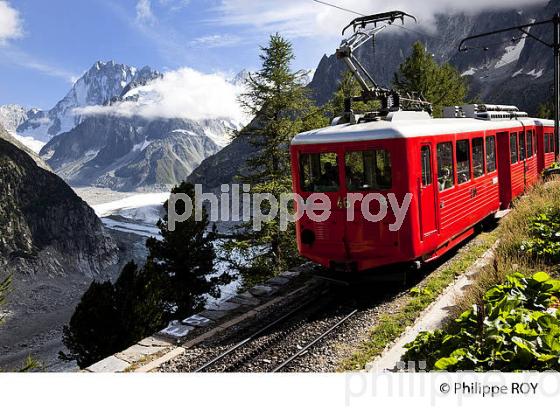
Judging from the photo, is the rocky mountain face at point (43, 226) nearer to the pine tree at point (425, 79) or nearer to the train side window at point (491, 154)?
the pine tree at point (425, 79)

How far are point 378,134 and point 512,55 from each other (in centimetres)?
16828

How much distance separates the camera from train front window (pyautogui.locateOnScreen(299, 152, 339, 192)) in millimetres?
8867

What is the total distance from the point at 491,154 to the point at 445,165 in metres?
3.53

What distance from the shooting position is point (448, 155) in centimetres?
967

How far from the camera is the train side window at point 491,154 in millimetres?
11953

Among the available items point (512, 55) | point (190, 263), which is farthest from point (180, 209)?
point (512, 55)

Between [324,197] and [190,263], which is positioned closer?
[324,197]

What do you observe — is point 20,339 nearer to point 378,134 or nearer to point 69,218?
point 69,218

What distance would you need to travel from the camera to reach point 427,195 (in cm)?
884

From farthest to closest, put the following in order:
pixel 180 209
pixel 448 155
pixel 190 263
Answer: pixel 180 209, pixel 190 263, pixel 448 155

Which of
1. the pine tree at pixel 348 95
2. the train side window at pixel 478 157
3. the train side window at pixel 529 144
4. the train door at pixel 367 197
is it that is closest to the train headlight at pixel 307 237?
the train door at pixel 367 197

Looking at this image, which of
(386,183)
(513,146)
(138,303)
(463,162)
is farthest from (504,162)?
(138,303)

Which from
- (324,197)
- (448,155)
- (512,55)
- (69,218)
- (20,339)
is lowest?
(20,339)
